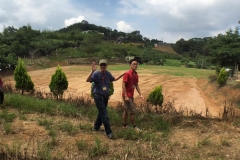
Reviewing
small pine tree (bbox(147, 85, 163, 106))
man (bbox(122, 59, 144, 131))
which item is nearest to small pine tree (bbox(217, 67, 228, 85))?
small pine tree (bbox(147, 85, 163, 106))

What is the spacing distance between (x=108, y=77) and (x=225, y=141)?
2416 millimetres

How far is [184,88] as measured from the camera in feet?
A: 63.9

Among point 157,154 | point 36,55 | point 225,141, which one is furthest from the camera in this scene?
point 36,55

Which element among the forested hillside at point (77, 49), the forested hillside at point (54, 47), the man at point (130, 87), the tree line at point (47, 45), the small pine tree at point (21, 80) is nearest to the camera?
the man at point (130, 87)

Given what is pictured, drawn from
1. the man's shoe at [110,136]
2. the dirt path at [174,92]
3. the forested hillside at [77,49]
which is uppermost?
the forested hillside at [77,49]

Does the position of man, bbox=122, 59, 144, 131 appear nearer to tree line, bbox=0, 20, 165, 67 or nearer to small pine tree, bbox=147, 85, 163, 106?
small pine tree, bbox=147, 85, 163, 106

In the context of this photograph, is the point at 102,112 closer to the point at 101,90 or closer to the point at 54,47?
the point at 101,90

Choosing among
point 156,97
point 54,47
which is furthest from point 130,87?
point 54,47

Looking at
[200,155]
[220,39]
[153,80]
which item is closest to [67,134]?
[200,155]

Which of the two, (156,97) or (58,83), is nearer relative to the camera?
(58,83)

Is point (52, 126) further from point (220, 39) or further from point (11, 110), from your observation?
point (220, 39)

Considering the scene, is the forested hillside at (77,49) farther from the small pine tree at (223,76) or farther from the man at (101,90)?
the man at (101,90)

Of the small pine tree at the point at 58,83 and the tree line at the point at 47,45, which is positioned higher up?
the tree line at the point at 47,45

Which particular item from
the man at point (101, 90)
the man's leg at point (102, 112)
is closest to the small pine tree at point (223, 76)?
the man at point (101, 90)
